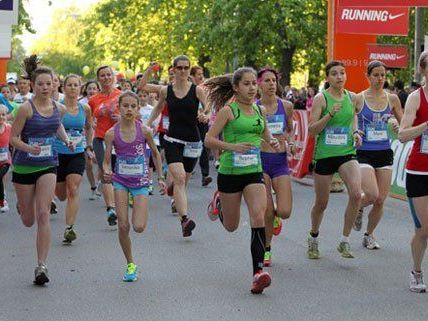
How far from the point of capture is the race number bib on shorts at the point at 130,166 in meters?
9.05

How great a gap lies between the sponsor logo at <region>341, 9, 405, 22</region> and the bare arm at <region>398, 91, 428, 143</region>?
8.91m

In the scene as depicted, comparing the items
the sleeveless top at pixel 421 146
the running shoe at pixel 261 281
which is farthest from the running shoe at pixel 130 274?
the sleeveless top at pixel 421 146

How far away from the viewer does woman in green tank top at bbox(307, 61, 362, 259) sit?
9688 millimetres

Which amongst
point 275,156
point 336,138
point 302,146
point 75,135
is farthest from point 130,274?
point 302,146

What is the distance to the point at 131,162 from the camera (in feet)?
29.8

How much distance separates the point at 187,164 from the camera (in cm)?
1220

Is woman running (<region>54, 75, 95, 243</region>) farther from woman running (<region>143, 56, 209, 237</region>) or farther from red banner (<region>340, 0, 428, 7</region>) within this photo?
red banner (<region>340, 0, 428, 7</region>)

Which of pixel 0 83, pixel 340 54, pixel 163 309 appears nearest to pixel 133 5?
pixel 0 83

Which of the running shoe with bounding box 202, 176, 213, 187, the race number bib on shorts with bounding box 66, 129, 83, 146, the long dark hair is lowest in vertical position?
the running shoe with bounding box 202, 176, 213, 187

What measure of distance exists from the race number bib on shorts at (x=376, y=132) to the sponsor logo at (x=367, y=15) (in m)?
6.81

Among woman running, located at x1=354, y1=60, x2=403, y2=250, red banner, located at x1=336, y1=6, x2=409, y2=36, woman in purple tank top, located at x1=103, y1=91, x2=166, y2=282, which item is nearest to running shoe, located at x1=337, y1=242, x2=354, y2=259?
woman running, located at x1=354, y1=60, x2=403, y2=250

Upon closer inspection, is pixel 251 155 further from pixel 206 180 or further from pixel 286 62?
pixel 286 62

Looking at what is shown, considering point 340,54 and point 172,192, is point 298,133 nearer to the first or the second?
point 340,54

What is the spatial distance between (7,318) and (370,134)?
439 centimetres
